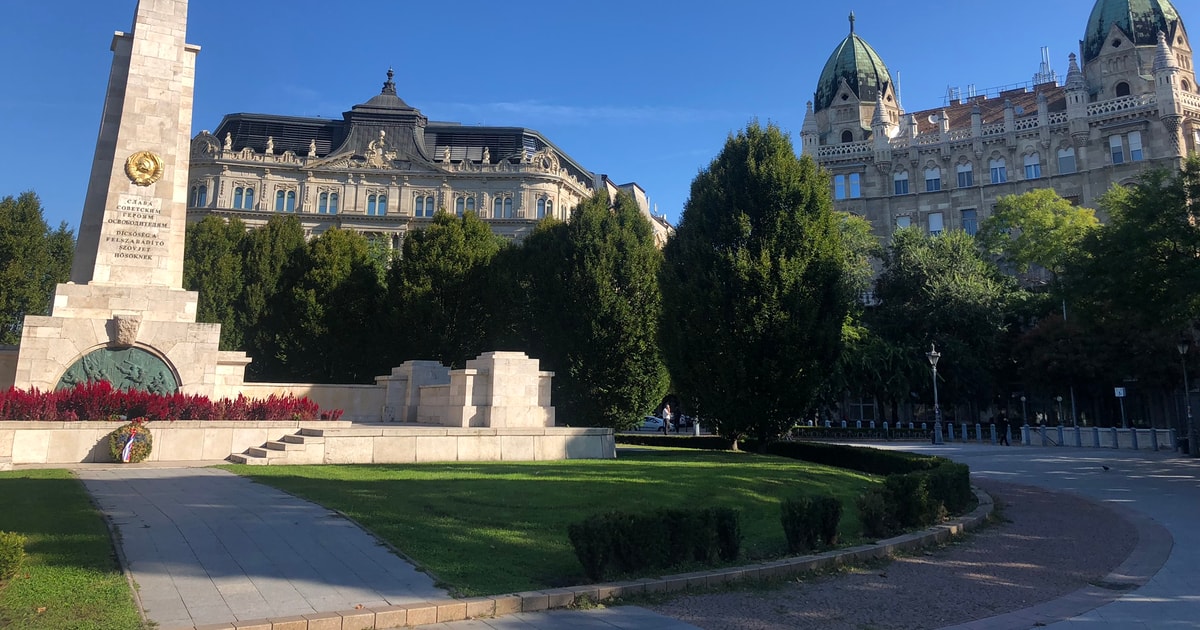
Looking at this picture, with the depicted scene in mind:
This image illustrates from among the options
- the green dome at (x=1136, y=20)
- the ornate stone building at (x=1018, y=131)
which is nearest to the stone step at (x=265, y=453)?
the ornate stone building at (x=1018, y=131)

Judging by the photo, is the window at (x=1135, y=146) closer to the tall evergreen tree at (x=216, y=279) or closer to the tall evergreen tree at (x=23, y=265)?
the tall evergreen tree at (x=216, y=279)

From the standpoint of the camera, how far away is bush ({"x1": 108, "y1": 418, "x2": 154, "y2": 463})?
629 inches

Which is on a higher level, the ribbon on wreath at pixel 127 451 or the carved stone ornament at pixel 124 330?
the carved stone ornament at pixel 124 330

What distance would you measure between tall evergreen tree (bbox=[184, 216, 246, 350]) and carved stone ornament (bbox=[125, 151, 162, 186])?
668 inches

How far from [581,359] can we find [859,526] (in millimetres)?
19002

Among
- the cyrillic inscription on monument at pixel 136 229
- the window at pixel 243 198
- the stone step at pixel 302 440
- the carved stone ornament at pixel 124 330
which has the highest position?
the window at pixel 243 198

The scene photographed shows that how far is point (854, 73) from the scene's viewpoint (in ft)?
249

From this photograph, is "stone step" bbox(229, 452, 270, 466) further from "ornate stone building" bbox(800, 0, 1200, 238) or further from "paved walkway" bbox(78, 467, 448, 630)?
"ornate stone building" bbox(800, 0, 1200, 238)

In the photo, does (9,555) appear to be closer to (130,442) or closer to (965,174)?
(130,442)

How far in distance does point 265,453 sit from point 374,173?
61485 mm

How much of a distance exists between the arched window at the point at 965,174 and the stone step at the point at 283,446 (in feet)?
225

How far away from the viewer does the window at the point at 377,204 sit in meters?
73.9

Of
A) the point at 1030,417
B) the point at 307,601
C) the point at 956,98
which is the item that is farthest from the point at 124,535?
the point at 956,98

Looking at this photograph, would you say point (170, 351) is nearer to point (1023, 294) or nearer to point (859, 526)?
point (859, 526)
